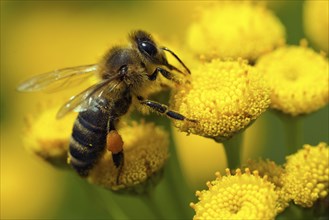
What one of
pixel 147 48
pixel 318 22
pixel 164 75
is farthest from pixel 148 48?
pixel 318 22

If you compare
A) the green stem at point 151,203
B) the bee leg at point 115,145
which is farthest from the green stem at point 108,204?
the bee leg at point 115,145

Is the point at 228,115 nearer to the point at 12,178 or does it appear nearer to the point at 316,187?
the point at 316,187

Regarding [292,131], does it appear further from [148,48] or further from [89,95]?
[89,95]

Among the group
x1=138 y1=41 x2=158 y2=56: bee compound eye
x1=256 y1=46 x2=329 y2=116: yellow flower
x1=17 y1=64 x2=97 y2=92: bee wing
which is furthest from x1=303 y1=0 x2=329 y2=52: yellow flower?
x1=17 y1=64 x2=97 y2=92: bee wing

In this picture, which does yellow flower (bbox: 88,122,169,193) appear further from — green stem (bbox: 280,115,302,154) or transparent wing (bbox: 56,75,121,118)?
green stem (bbox: 280,115,302,154)

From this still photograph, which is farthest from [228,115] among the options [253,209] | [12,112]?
[12,112]

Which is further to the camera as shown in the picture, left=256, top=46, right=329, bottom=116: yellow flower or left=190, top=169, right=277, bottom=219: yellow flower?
left=256, top=46, right=329, bottom=116: yellow flower

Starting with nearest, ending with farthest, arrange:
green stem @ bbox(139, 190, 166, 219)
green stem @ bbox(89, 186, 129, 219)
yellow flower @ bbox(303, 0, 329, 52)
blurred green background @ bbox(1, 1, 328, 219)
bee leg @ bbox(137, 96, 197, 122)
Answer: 1. bee leg @ bbox(137, 96, 197, 122)
2. green stem @ bbox(139, 190, 166, 219)
3. green stem @ bbox(89, 186, 129, 219)
4. yellow flower @ bbox(303, 0, 329, 52)
5. blurred green background @ bbox(1, 1, 328, 219)
